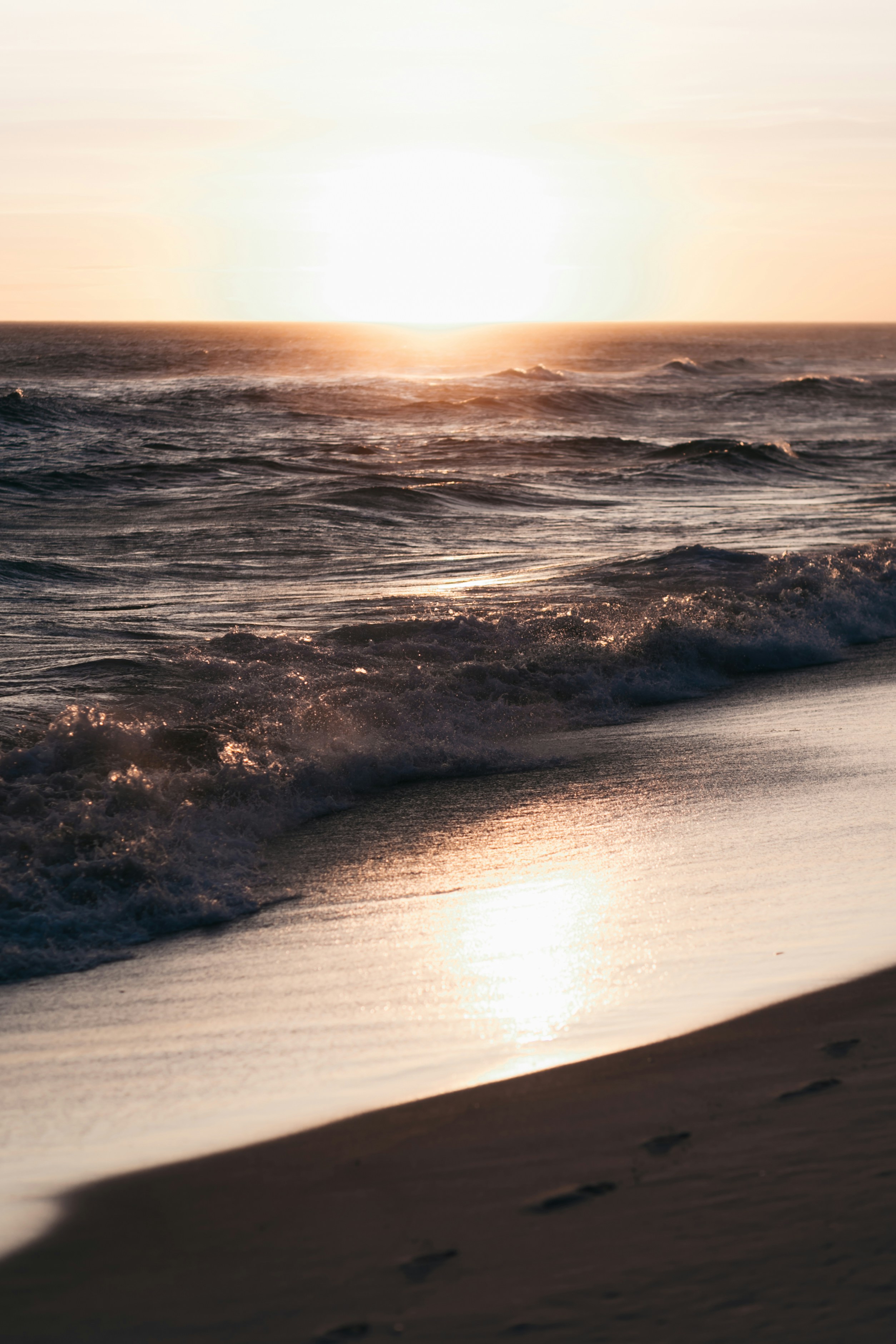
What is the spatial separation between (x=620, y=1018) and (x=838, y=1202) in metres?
0.96

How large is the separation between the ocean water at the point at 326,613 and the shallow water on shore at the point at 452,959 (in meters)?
0.34

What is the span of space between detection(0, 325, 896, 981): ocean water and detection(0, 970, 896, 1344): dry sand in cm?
161

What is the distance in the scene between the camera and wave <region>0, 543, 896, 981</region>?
14.3 feet

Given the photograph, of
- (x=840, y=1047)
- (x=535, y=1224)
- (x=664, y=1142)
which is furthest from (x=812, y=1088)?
(x=535, y=1224)

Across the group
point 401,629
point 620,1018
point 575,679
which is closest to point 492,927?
point 620,1018

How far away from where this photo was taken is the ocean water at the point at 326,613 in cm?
482

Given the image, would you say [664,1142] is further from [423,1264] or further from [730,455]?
[730,455]

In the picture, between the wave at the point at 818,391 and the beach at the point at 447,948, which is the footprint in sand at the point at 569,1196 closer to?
the beach at the point at 447,948

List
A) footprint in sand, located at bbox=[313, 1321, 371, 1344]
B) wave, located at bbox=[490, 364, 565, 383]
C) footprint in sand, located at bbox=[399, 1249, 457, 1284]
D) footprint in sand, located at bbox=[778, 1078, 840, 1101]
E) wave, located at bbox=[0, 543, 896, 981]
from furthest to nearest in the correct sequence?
wave, located at bbox=[490, 364, 565, 383], wave, located at bbox=[0, 543, 896, 981], footprint in sand, located at bbox=[778, 1078, 840, 1101], footprint in sand, located at bbox=[399, 1249, 457, 1284], footprint in sand, located at bbox=[313, 1321, 371, 1344]

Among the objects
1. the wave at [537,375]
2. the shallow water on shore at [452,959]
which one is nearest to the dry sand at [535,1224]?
the shallow water on shore at [452,959]

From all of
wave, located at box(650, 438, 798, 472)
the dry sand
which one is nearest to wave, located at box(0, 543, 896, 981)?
the dry sand

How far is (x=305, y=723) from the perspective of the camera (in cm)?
621

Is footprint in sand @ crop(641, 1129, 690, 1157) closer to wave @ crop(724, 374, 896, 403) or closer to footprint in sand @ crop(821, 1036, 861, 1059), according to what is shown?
footprint in sand @ crop(821, 1036, 861, 1059)

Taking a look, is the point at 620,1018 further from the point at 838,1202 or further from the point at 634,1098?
the point at 838,1202
